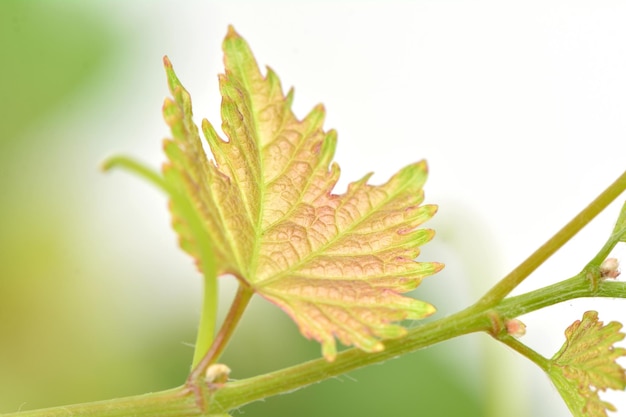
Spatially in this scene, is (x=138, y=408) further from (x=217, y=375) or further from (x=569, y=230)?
(x=569, y=230)

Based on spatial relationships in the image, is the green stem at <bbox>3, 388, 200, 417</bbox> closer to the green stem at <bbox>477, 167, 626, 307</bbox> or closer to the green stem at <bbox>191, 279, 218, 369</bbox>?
the green stem at <bbox>191, 279, 218, 369</bbox>

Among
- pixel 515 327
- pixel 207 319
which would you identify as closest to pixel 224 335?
pixel 207 319

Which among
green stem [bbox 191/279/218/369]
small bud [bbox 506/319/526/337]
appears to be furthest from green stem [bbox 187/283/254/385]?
small bud [bbox 506/319/526/337]

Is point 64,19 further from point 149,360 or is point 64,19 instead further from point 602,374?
point 602,374

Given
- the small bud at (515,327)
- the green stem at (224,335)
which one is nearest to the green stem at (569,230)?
the small bud at (515,327)

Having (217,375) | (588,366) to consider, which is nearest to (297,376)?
(217,375)

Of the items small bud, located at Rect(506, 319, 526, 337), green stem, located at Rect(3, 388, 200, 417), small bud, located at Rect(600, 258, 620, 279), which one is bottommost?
green stem, located at Rect(3, 388, 200, 417)
